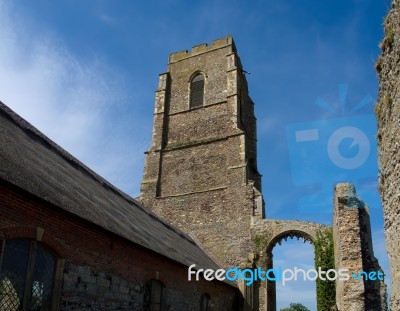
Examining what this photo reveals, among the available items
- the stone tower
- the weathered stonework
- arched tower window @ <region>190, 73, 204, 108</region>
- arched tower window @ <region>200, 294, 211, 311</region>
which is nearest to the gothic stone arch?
the weathered stonework

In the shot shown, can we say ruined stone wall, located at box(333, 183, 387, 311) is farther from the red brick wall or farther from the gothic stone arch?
the gothic stone arch

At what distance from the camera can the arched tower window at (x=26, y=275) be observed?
690 cm

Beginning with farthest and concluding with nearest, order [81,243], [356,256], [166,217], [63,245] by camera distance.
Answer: [166,217]
[356,256]
[81,243]
[63,245]

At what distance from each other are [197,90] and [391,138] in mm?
21530

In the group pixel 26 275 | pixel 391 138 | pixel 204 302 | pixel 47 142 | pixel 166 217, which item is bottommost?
pixel 204 302

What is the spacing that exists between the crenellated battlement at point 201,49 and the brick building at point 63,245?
1708 cm

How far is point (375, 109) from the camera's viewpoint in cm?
634

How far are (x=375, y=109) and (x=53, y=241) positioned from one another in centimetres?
636

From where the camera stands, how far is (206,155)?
2330cm

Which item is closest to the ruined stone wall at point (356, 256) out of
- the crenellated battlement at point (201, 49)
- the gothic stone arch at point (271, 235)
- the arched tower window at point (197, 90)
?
the gothic stone arch at point (271, 235)

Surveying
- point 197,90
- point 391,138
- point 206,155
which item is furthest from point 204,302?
point 197,90

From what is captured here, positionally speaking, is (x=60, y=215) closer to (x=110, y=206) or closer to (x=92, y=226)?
(x=92, y=226)

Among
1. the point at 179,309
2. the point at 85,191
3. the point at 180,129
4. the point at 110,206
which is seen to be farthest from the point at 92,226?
the point at 180,129

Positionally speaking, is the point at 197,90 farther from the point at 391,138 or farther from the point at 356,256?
the point at 391,138
